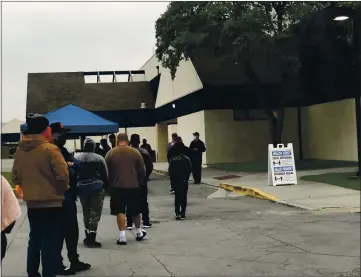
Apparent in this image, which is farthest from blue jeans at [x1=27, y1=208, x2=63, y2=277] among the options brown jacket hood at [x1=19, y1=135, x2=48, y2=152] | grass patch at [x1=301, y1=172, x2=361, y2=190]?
grass patch at [x1=301, y1=172, x2=361, y2=190]

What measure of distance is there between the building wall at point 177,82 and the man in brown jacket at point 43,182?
21.4m

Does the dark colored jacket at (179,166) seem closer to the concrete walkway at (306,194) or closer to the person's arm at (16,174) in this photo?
the concrete walkway at (306,194)

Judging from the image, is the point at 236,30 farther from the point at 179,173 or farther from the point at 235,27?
the point at 179,173

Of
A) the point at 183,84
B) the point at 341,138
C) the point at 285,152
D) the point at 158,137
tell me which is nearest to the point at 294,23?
the point at 285,152

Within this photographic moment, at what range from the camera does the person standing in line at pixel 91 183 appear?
734 centimetres

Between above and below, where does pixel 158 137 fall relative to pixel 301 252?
above

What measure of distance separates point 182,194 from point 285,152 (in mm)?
5687

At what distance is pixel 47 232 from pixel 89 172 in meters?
2.34

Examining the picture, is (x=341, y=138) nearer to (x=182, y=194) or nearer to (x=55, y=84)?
(x=182, y=194)

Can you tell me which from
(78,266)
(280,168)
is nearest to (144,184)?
(78,266)

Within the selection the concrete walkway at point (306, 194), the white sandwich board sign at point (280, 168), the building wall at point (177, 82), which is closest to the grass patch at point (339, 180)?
the concrete walkway at point (306, 194)

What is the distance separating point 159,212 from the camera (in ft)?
38.1

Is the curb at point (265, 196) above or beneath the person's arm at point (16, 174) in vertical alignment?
beneath

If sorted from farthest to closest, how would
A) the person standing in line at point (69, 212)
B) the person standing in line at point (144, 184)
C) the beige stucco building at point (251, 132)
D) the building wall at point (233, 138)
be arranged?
the building wall at point (233, 138) < the beige stucco building at point (251, 132) < the person standing in line at point (144, 184) < the person standing in line at point (69, 212)
